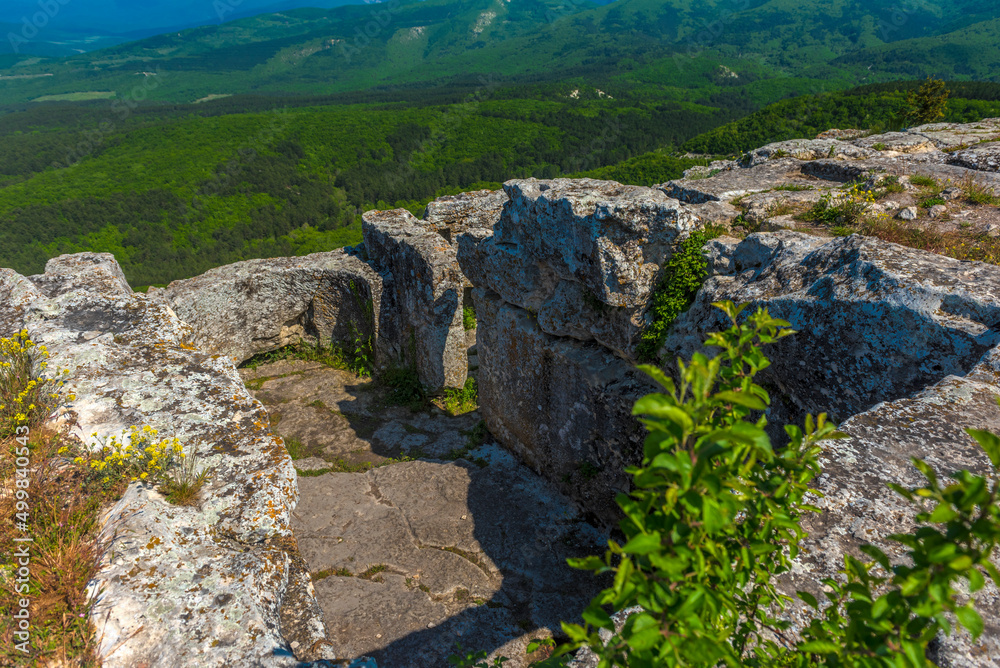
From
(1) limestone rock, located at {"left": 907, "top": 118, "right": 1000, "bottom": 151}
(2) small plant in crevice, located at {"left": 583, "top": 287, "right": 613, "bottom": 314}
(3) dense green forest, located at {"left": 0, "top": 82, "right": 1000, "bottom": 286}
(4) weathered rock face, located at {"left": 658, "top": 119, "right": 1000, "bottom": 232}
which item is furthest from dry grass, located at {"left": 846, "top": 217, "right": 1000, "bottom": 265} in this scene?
(3) dense green forest, located at {"left": 0, "top": 82, "right": 1000, "bottom": 286}

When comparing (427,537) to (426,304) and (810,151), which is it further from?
(810,151)

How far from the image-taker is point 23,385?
429 cm

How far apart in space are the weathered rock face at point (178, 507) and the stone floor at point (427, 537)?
2064 millimetres

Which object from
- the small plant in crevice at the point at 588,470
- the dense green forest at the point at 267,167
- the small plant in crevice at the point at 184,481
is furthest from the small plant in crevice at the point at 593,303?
the dense green forest at the point at 267,167

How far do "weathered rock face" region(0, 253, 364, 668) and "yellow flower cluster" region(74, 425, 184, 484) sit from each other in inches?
5.3

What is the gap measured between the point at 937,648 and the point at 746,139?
39.5m

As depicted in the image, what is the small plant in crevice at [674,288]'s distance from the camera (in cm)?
536

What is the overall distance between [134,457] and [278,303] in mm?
6963

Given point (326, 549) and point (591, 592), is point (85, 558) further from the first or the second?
point (591, 592)

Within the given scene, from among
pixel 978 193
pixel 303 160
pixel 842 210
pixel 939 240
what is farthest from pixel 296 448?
pixel 303 160

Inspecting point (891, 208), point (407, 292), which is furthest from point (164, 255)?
point (891, 208)

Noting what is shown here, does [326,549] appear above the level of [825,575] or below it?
below

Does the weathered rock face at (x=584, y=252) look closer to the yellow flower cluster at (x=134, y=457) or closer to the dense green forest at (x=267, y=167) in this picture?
the yellow flower cluster at (x=134, y=457)

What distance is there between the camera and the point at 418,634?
4934 mm
